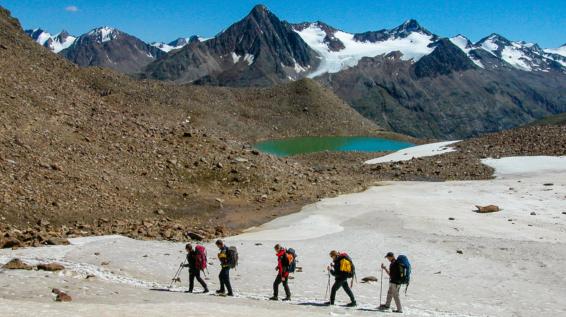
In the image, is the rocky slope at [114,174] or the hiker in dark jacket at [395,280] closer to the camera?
the hiker in dark jacket at [395,280]

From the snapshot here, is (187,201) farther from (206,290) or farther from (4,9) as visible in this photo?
(4,9)

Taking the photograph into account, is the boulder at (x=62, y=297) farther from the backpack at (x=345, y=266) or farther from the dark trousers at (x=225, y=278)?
the backpack at (x=345, y=266)

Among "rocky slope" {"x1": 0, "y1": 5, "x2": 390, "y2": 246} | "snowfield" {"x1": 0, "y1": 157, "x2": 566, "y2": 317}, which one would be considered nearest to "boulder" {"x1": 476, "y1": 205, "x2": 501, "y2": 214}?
"snowfield" {"x1": 0, "y1": 157, "x2": 566, "y2": 317}

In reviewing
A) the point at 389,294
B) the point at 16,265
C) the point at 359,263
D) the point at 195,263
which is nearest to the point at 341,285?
the point at 389,294

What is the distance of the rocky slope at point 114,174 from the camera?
1163 inches

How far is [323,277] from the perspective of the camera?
73.9 ft

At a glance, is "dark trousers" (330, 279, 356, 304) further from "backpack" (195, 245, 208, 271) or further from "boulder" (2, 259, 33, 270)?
"boulder" (2, 259, 33, 270)

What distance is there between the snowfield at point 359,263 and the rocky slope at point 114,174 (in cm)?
313

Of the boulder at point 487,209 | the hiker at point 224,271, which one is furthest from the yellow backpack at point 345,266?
the boulder at point 487,209

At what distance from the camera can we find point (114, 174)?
1415 inches

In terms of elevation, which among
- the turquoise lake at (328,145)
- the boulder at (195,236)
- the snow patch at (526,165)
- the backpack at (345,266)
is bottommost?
the backpack at (345,266)

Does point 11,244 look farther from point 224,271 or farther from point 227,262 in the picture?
point 227,262

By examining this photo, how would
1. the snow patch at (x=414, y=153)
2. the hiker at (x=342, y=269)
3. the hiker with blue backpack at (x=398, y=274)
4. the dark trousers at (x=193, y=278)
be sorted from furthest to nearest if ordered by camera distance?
the snow patch at (x=414, y=153)
the dark trousers at (x=193, y=278)
the hiker at (x=342, y=269)
the hiker with blue backpack at (x=398, y=274)

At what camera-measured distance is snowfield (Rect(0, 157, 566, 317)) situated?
1763cm
